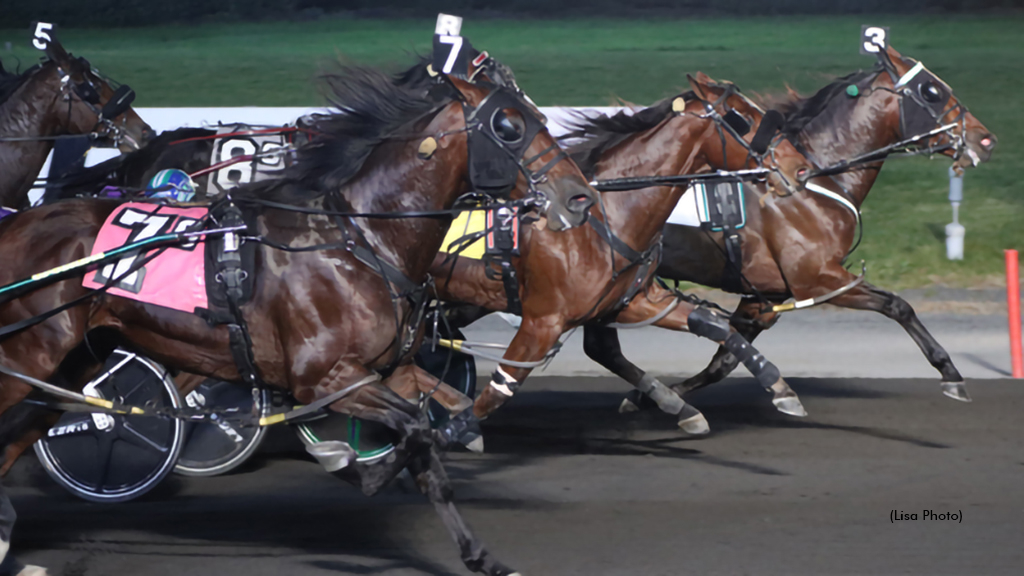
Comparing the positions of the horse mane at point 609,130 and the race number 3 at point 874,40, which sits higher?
the race number 3 at point 874,40

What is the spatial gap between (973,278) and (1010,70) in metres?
5.99

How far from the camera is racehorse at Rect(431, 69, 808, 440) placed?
601cm

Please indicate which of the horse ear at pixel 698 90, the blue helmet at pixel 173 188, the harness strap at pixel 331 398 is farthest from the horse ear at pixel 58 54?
the horse ear at pixel 698 90

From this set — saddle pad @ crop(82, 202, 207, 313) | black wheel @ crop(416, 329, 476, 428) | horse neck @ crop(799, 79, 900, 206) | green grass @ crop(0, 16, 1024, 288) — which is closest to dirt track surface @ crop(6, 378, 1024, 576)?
black wheel @ crop(416, 329, 476, 428)

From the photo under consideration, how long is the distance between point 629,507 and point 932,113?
343 cm

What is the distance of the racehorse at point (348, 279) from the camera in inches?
174

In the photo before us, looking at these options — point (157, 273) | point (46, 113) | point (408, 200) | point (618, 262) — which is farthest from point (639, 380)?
point (46, 113)

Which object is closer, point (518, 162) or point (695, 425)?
point (518, 162)

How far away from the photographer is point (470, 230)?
6340 mm

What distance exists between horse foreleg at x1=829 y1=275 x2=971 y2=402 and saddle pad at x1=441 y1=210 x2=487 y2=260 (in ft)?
7.19

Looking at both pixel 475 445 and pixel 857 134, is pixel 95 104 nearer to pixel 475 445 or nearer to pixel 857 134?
pixel 475 445

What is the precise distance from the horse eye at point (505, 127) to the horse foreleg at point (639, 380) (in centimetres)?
257

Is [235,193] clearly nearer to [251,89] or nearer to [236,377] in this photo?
[236,377]

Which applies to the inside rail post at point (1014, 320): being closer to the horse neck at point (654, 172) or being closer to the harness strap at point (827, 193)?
the harness strap at point (827, 193)
